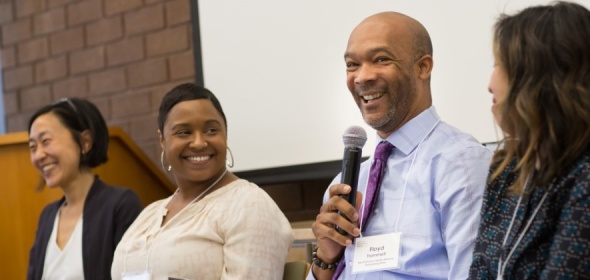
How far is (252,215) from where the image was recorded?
2461mm

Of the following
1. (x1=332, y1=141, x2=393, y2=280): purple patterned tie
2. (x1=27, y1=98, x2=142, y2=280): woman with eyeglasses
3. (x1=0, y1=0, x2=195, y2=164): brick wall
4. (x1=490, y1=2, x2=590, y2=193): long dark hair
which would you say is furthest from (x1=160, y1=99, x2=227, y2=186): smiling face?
(x1=490, y1=2, x2=590, y2=193): long dark hair

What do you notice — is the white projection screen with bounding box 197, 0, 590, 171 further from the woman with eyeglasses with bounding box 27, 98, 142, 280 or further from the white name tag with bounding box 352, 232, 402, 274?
the white name tag with bounding box 352, 232, 402, 274

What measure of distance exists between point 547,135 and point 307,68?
73.3 inches

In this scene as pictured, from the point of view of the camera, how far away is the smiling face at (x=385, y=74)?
2.04 metres

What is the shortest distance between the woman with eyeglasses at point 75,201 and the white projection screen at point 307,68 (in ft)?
1.85

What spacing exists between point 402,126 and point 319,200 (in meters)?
1.42

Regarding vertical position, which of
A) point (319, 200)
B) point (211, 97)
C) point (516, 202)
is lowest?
point (319, 200)

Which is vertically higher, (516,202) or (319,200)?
(516,202)

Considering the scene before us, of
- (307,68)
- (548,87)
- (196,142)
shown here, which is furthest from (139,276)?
(548,87)

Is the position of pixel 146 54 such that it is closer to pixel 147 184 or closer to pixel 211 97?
pixel 147 184

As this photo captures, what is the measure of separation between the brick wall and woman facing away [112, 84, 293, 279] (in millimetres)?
1171

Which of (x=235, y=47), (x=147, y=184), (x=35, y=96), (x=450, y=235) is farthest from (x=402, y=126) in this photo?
(x=35, y=96)

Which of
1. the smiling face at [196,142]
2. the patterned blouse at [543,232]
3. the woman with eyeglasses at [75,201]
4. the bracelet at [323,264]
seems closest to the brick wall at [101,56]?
the woman with eyeglasses at [75,201]

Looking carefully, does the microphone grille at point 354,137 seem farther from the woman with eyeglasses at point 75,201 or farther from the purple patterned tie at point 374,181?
the woman with eyeglasses at point 75,201
